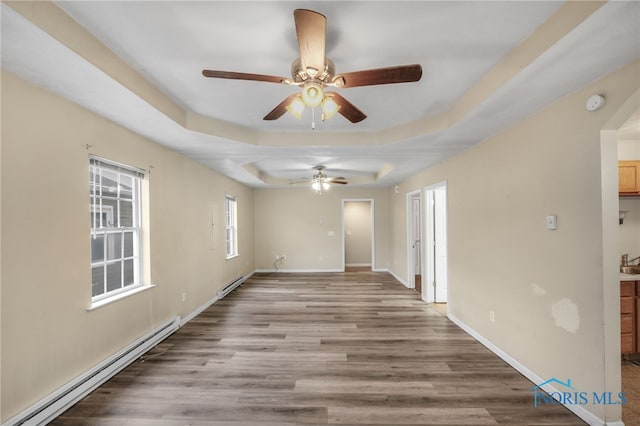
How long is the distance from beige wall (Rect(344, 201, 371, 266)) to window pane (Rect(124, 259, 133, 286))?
21.1 ft

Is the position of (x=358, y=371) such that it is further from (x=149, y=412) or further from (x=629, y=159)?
(x=629, y=159)

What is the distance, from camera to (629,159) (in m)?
2.90

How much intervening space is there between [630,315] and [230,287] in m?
5.56

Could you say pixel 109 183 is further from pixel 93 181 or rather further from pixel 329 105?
pixel 329 105

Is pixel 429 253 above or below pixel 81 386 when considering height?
above

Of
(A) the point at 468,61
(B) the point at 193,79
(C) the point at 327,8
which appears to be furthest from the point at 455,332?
(B) the point at 193,79

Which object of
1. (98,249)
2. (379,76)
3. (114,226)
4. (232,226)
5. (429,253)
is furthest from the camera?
(232,226)

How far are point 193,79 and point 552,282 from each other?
3.30m

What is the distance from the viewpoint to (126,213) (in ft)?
9.68

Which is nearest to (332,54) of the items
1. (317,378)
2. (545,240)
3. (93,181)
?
(545,240)

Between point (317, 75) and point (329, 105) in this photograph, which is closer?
point (317, 75)

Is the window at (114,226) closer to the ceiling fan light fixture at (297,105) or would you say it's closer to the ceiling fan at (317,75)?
the ceiling fan at (317,75)

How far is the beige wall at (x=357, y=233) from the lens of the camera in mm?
8766

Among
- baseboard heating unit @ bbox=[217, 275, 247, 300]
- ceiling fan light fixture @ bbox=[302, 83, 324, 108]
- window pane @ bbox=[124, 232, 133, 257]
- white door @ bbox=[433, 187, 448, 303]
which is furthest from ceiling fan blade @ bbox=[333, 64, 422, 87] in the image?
baseboard heating unit @ bbox=[217, 275, 247, 300]
